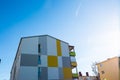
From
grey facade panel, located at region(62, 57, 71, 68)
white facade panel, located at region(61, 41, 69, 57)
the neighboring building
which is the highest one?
white facade panel, located at region(61, 41, 69, 57)

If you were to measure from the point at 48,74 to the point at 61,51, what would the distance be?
6.20 meters

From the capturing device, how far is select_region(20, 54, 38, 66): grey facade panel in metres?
22.7

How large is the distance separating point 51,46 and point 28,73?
24.6ft

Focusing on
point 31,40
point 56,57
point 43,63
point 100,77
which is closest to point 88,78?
point 100,77

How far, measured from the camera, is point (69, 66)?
27141 mm

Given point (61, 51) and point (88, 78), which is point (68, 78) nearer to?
point (61, 51)

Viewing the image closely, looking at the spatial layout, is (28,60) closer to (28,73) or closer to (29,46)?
(28,73)

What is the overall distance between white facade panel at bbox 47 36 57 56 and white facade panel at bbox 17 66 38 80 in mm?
4806

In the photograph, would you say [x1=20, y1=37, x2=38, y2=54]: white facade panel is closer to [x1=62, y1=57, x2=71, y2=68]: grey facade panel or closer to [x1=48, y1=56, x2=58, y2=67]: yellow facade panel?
[x1=48, y1=56, x2=58, y2=67]: yellow facade panel

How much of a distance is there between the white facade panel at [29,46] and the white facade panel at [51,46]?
2574 millimetres

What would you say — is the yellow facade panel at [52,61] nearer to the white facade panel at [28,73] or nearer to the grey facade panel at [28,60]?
the grey facade panel at [28,60]

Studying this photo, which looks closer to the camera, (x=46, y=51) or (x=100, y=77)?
(x=46, y=51)

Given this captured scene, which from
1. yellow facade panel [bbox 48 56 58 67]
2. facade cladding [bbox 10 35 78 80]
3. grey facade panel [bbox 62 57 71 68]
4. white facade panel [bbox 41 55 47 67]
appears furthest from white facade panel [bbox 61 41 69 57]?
white facade panel [bbox 41 55 47 67]

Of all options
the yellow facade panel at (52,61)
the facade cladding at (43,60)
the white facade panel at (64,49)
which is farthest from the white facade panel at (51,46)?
the white facade panel at (64,49)
